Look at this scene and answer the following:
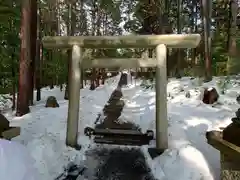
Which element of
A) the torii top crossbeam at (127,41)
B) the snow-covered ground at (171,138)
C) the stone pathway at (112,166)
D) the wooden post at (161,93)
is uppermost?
the torii top crossbeam at (127,41)

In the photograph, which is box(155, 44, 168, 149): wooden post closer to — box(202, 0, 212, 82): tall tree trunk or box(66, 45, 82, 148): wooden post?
box(66, 45, 82, 148): wooden post

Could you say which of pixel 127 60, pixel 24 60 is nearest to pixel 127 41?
pixel 127 60

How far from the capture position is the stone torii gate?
277 inches

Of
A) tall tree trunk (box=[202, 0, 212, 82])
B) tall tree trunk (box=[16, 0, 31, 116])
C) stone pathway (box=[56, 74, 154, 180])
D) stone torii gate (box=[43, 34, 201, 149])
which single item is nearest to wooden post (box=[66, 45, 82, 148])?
stone torii gate (box=[43, 34, 201, 149])

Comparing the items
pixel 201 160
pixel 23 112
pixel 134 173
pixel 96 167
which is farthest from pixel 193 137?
pixel 23 112

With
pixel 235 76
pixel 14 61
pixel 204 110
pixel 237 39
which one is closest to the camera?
pixel 204 110

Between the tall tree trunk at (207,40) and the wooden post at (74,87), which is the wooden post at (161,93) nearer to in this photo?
the wooden post at (74,87)

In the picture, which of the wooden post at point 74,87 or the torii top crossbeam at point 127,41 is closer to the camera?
the torii top crossbeam at point 127,41

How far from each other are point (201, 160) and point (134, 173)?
1461mm

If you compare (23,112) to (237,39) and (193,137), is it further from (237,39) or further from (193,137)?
(237,39)

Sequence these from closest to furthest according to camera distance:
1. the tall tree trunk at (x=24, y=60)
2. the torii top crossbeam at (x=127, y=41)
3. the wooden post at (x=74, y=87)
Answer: the torii top crossbeam at (x=127, y=41), the wooden post at (x=74, y=87), the tall tree trunk at (x=24, y=60)

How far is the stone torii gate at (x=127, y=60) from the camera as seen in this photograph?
7.04 m

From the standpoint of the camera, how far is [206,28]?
13930 millimetres

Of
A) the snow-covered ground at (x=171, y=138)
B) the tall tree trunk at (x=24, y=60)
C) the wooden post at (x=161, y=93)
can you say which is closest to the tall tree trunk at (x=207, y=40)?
the snow-covered ground at (x=171, y=138)
